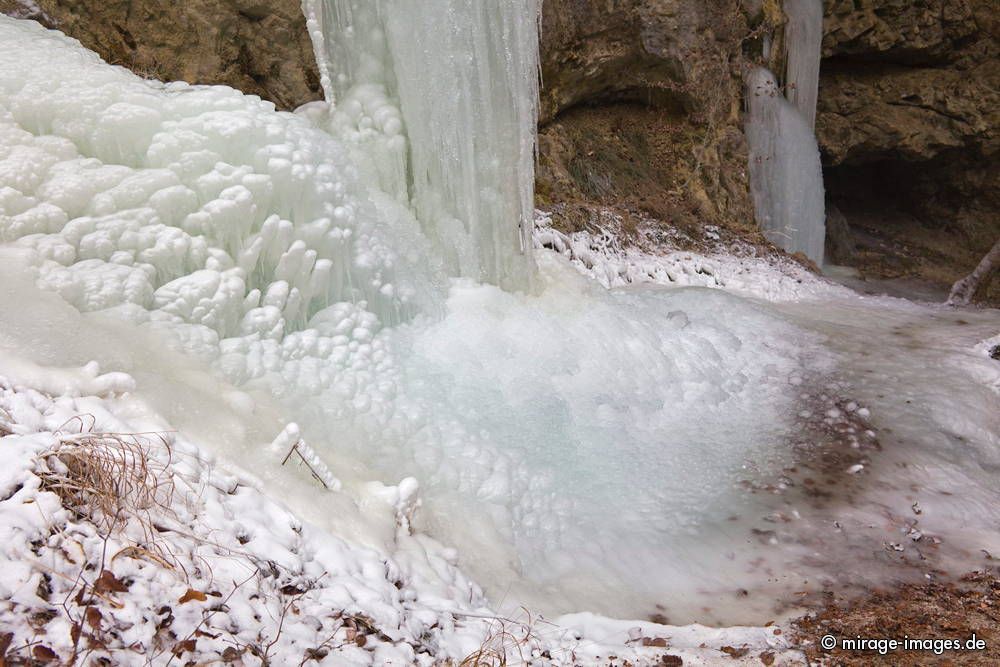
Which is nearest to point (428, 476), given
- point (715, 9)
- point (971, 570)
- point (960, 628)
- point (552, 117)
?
point (960, 628)

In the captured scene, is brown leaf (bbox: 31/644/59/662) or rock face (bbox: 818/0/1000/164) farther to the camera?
rock face (bbox: 818/0/1000/164)

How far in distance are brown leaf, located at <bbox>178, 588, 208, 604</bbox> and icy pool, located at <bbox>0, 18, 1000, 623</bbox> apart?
2.44 ft

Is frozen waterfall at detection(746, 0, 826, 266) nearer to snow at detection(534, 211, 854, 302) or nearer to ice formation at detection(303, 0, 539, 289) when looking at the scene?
snow at detection(534, 211, 854, 302)

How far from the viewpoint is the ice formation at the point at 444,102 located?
4590mm

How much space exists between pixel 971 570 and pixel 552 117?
702 centimetres

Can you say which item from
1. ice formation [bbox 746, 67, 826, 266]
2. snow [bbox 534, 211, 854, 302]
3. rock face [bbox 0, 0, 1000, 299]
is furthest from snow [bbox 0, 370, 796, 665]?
ice formation [bbox 746, 67, 826, 266]

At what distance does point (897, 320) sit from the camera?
22.6ft

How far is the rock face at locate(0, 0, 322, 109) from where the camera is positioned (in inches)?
184

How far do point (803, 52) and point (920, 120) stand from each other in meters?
2.81

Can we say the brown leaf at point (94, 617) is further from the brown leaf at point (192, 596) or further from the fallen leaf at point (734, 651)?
the fallen leaf at point (734, 651)

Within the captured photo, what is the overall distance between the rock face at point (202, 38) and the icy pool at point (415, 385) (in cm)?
76

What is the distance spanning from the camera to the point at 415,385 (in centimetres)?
387

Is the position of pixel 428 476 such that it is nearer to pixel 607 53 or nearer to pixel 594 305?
pixel 594 305

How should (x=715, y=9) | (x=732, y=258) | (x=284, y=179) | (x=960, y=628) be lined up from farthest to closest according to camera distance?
1. (x=715, y=9)
2. (x=732, y=258)
3. (x=284, y=179)
4. (x=960, y=628)
